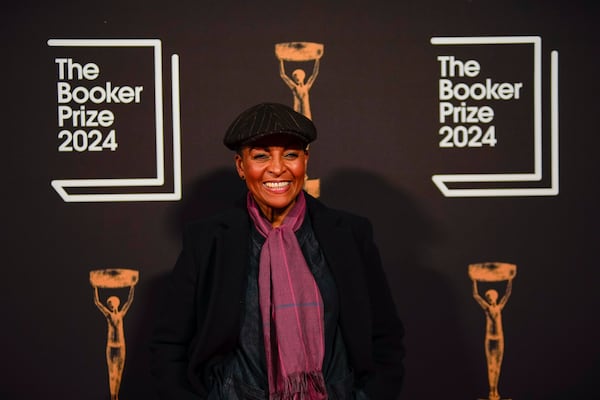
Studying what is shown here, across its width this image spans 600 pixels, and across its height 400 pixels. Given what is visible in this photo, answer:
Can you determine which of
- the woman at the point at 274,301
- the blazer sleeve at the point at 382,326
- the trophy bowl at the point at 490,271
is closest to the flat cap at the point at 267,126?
the woman at the point at 274,301

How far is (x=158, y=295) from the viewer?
7.05 ft

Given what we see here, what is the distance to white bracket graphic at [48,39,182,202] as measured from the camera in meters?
2.10

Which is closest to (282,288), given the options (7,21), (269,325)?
(269,325)

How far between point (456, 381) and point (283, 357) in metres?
0.98

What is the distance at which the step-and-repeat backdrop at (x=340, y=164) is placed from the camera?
210 cm

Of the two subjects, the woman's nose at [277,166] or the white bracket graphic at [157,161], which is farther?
the white bracket graphic at [157,161]

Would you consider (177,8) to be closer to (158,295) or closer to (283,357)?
(158,295)

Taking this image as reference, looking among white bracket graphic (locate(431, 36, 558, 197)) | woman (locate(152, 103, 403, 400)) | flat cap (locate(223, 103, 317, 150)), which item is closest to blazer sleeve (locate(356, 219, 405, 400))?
woman (locate(152, 103, 403, 400))

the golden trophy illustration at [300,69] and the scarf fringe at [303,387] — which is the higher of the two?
the golden trophy illustration at [300,69]

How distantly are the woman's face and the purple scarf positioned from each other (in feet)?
0.41

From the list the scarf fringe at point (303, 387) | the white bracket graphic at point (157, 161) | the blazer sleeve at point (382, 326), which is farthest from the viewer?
the white bracket graphic at point (157, 161)

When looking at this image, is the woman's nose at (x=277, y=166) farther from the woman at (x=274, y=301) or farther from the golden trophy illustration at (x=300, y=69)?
the golden trophy illustration at (x=300, y=69)

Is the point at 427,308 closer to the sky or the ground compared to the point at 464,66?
closer to the ground

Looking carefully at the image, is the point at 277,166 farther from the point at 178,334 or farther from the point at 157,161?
the point at 157,161
